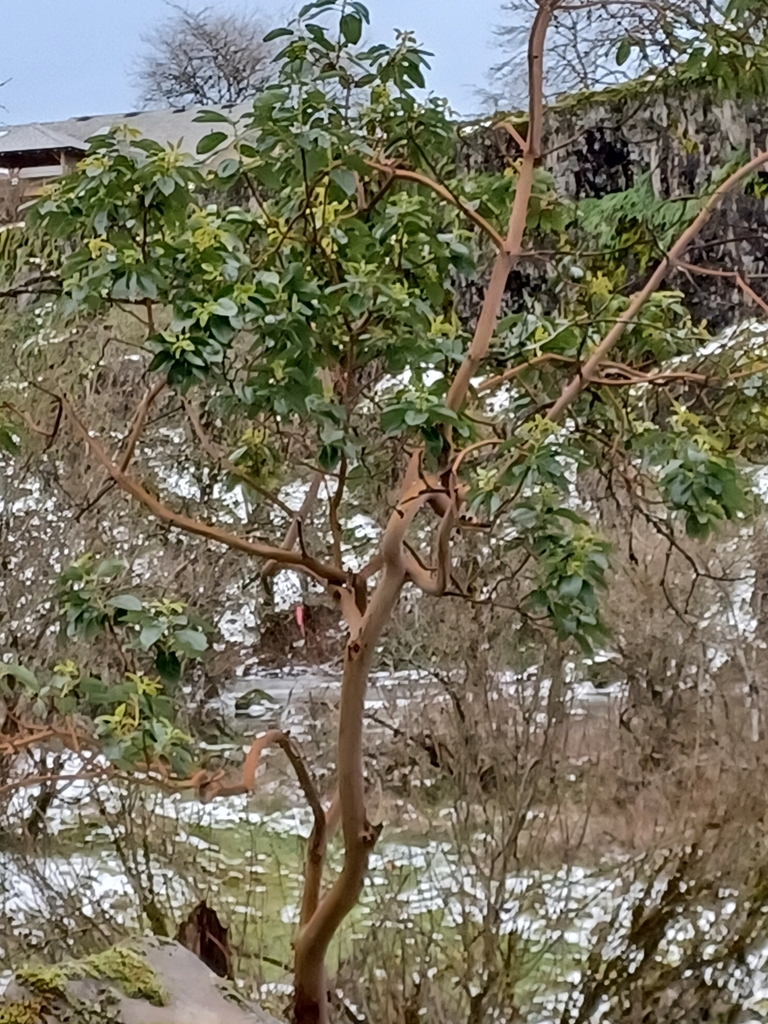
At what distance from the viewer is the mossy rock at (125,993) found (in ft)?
3.03

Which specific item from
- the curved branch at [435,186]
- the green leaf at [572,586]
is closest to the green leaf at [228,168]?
the curved branch at [435,186]

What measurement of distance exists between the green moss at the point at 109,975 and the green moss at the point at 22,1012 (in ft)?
0.05

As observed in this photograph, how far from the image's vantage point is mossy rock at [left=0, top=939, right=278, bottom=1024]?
92cm

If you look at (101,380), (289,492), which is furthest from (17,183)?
(289,492)

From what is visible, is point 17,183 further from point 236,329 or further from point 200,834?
point 236,329

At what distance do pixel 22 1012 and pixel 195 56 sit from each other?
9.14 ft

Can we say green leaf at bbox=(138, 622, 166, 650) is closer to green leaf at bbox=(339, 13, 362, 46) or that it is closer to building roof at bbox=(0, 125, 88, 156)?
green leaf at bbox=(339, 13, 362, 46)

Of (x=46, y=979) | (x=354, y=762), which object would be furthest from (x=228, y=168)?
(x=46, y=979)

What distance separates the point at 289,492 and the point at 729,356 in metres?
0.87

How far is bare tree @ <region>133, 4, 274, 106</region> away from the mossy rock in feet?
7.06

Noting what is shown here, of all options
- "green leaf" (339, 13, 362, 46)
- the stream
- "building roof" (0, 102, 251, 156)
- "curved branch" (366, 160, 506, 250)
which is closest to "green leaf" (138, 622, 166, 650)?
"curved branch" (366, 160, 506, 250)

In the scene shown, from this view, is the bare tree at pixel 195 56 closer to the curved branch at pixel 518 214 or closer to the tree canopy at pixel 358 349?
the tree canopy at pixel 358 349

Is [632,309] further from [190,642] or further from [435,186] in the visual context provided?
[190,642]

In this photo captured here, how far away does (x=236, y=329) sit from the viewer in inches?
37.8
